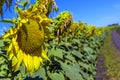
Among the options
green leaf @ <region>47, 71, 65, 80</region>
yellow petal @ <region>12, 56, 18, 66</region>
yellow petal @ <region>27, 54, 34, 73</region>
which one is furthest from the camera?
green leaf @ <region>47, 71, 65, 80</region>

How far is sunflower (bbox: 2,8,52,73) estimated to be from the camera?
3.07 meters

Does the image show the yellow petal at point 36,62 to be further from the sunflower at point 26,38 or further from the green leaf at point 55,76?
the green leaf at point 55,76

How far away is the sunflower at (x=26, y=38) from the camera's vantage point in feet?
10.1

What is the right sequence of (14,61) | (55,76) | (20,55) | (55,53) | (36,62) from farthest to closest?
(55,53), (55,76), (36,62), (20,55), (14,61)

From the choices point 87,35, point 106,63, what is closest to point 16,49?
point 87,35

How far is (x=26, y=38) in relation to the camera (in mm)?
3098

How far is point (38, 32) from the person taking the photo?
3139 mm

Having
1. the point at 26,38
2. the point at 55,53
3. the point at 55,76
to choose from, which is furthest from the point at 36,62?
the point at 55,53

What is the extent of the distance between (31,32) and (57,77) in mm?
1480

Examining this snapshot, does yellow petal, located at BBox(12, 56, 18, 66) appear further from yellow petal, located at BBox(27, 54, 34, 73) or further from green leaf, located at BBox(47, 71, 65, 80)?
green leaf, located at BBox(47, 71, 65, 80)

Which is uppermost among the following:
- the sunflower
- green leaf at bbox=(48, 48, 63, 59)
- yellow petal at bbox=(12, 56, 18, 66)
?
the sunflower

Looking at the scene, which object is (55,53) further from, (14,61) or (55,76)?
(14,61)

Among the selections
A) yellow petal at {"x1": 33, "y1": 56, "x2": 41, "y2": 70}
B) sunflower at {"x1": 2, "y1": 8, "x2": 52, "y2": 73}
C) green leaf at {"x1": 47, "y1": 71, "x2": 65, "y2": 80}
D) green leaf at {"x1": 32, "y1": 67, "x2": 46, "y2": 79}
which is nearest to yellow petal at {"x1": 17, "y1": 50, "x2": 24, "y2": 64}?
sunflower at {"x1": 2, "y1": 8, "x2": 52, "y2": 73}

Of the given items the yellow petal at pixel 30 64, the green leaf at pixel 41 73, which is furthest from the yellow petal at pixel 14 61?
the green leaf at pixel 41 73
